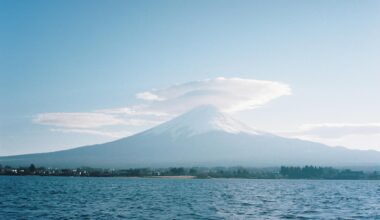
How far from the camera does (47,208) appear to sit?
50.6 meters

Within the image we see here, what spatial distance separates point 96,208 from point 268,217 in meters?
16.6

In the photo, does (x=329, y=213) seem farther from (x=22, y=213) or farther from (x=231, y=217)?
(x=22, y=213)

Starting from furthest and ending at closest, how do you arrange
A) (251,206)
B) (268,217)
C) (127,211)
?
(251,206) < (127,211) < (268,217)

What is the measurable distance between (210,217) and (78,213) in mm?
11433

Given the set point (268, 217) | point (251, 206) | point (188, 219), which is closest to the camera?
point (188, 219)

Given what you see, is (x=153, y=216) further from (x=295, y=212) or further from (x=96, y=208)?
(x=295, y=212)

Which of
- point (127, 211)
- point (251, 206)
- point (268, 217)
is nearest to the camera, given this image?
point (268, 217)

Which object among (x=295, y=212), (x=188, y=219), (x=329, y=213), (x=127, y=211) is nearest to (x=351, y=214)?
(x=329, y=213)

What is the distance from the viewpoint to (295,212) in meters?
50.9

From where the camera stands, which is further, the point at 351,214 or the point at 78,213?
the point at 351,214

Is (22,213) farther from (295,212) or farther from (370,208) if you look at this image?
(370,208)

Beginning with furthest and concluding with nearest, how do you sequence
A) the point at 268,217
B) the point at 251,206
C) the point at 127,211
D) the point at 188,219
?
the point at 251,206, the point at 127,211, the point at 268,217, the point at 188,219

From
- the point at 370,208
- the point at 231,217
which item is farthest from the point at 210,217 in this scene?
the point at 370,208

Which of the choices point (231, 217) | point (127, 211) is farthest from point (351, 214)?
point (127, 211)
